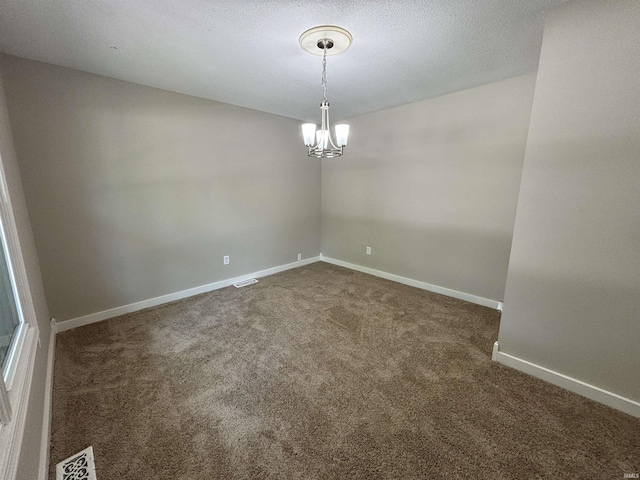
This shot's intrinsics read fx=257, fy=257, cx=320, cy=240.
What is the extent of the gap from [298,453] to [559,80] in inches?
108

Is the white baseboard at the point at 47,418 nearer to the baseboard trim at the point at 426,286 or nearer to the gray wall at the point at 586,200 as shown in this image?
the gray wall at the point at 586,200

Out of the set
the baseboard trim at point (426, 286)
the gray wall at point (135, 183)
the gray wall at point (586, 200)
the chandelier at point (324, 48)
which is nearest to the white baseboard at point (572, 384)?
the gray wall at point (586, 200)

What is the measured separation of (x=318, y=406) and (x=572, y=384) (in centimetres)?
178

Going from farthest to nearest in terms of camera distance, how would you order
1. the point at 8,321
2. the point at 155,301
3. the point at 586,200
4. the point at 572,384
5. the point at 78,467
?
the point at 155,301
the point at 572,384
the point at 586,200
the point at 8,321
the point at 78,467

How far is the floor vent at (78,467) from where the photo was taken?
4.15 ft

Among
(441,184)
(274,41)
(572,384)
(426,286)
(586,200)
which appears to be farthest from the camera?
(426,286)

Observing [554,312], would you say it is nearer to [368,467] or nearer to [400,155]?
[368,467]

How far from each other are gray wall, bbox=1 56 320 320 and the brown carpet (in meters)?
0.63

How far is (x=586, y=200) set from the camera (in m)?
1.64

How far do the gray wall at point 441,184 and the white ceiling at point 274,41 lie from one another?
34 cm

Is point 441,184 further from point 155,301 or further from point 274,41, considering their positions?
point 155,301

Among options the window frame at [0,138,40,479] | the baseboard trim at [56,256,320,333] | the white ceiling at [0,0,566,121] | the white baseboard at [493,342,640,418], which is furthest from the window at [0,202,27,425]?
the white baseboard at [493,342,640,418]

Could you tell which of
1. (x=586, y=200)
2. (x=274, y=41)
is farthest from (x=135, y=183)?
(x=586, y=200)

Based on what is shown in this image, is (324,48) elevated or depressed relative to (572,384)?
elevated
